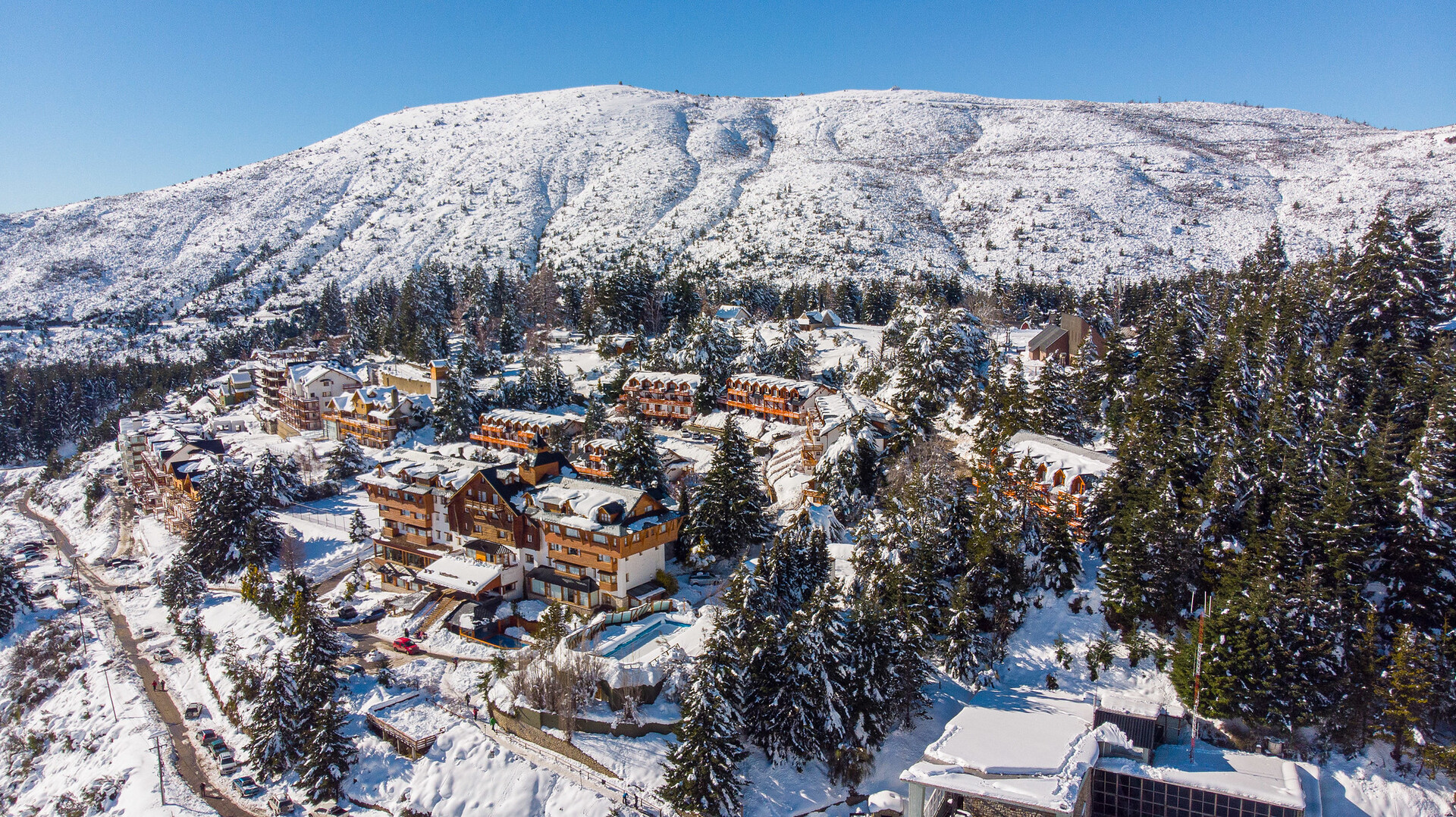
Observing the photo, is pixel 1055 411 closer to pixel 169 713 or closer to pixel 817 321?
pixel 169 713

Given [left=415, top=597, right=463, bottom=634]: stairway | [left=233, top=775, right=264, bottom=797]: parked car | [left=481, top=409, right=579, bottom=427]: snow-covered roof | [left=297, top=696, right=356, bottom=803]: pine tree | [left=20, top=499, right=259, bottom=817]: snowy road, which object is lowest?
[left=20, top=499, right=259, bottom=817]: snowy road

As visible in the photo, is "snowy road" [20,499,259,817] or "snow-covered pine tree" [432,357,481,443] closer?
"snowy road" [20,499,259,817]

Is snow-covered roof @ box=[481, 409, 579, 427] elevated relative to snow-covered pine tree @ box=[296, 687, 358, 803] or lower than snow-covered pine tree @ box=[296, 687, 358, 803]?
elevated

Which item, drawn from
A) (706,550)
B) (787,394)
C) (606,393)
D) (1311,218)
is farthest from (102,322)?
(1311,218)

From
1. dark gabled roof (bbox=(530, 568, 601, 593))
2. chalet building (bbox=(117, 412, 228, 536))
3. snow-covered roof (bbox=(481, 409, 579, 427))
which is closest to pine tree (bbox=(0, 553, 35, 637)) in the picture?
chalet building (bbox=(117, 412, 228, 536))

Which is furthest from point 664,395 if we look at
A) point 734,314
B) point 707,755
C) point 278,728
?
point 707,755

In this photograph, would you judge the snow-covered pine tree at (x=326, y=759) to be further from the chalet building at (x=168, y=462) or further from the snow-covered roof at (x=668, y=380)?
the snow-covered roof at (x=668, y=380)

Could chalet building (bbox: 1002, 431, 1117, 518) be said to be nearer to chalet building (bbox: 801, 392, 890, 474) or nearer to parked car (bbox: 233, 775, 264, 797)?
chalet building (bbox: 801, 392, 890, 474)
